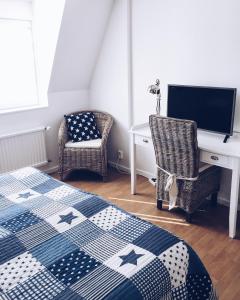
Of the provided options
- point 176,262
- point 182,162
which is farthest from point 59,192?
point 182,162

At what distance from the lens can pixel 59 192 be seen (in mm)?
1909

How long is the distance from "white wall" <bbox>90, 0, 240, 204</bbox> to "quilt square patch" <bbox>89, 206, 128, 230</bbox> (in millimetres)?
1539

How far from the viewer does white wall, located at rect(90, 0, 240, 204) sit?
2.60 m

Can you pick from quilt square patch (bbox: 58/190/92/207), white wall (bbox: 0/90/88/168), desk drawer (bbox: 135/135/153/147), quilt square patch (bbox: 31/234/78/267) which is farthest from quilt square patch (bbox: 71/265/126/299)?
white wall (bbox: 0/90/88/168)

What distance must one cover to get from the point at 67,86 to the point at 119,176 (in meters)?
1.32

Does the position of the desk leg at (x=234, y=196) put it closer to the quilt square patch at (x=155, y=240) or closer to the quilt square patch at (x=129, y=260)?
the quilt square patch at (x=155, y=240)

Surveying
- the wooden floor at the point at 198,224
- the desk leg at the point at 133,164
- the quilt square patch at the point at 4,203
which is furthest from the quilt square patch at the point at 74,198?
the desk leg at the point at 133,164

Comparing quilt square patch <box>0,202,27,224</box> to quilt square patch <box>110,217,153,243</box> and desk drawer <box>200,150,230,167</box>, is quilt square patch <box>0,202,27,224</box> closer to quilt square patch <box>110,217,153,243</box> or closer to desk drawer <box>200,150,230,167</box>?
quilt square patch <box>110,217,153,243</box>

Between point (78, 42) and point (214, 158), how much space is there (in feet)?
6.93

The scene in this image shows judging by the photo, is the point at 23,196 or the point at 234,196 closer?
the point at 23,196

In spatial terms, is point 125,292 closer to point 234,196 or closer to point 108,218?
point 108,218

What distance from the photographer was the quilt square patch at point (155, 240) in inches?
54.0

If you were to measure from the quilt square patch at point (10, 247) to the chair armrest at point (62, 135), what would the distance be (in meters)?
2.08

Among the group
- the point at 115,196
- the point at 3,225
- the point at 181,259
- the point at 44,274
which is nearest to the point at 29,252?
the point at 44,274
